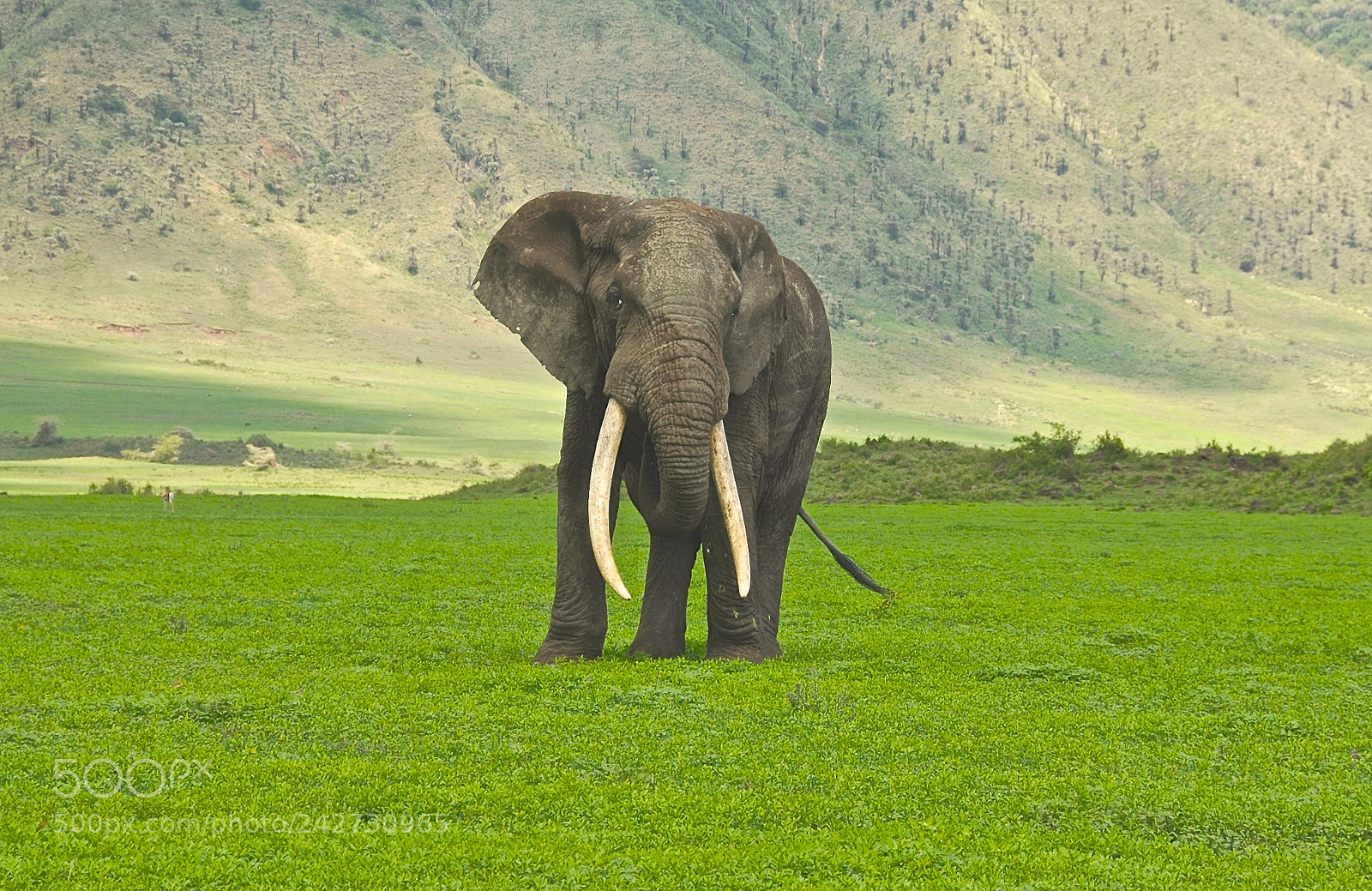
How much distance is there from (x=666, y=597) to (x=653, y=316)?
2913 millimetres

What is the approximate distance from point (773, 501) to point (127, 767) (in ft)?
23.9

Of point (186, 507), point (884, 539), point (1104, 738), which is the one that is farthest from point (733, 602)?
point (186, 507)

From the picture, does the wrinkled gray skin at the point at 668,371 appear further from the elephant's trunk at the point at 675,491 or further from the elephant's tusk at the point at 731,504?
the elephant's tusk at the point at 731,504

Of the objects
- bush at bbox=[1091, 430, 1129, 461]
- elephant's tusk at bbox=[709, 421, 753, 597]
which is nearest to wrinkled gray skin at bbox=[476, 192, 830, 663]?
elephant's tusk at bbox=[709, 421, 753, 597]

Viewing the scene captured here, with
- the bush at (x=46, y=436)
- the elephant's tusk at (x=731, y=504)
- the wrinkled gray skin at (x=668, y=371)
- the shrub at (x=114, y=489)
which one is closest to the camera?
the wrinkled gray skin at (x=668, y=371)

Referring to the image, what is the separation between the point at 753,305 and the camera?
13133 mm

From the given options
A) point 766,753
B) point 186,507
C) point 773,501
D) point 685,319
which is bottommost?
point 186,507

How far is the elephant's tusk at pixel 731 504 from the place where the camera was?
12.6m

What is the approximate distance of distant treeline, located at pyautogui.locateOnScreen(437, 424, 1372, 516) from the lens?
48844 mm

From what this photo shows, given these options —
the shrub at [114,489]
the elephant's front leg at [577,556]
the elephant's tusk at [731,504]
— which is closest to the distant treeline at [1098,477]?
the shrub at [114,489]

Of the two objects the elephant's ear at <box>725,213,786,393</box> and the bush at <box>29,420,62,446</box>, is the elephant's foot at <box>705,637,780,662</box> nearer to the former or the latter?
the elephant's ear at <box>725,213,786,393</box>

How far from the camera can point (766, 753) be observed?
10.1 m

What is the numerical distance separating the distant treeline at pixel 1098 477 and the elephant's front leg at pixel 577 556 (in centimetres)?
3757

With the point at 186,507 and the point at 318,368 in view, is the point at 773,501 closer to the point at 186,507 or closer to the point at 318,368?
the point at 186,507
